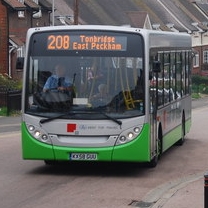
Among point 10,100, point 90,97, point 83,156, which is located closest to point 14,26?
point 10,100

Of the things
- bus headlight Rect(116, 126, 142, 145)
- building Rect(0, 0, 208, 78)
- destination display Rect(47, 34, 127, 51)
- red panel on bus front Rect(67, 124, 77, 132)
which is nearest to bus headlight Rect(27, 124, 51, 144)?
red panel on bus front Rect(67, 124, 77, 132)

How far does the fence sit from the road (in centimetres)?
1478

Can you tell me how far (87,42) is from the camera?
44.9ft

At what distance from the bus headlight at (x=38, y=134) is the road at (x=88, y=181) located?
0.71 m

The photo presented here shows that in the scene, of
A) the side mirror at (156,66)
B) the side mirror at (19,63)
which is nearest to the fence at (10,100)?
the side mirror at (19,63)

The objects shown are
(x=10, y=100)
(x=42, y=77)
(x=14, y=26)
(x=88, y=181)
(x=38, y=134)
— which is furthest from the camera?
(x=14, y=26)

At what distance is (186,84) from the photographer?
20.5m

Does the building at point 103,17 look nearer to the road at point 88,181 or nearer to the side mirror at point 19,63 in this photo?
the road at point 88,181

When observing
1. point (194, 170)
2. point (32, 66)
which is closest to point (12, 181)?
point (32, 66)

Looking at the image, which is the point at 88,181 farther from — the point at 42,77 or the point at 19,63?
the point at 19,63

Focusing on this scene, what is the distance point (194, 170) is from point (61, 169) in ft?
9.01

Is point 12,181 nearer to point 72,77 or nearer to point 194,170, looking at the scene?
point 72,77

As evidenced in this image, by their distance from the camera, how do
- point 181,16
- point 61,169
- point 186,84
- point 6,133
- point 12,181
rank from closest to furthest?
1. point 12,181
2. point 61,169
3. point 186,84
4. point 6,133
5. point 181,16

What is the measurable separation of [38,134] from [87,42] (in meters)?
1.94
